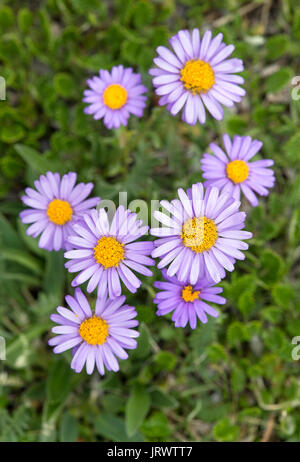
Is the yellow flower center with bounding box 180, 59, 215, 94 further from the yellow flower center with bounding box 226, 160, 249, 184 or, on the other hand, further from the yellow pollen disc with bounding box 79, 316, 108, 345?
the yellow pollen disc with bounding box 79, 316, 108, 345

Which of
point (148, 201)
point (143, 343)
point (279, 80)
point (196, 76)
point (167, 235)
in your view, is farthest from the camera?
point (279, 80)

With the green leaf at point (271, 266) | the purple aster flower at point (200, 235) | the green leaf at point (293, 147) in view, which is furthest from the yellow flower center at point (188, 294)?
the green leaf at point (293, 147)

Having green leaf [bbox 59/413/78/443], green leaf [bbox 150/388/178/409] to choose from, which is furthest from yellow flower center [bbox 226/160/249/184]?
green leaf [bbox 59/413/78/443]

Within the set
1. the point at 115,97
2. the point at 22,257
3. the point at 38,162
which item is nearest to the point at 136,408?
the point at 22,257

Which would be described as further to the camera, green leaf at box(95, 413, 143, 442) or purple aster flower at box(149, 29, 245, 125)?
green leaf at box(95, 413, 143, 442)

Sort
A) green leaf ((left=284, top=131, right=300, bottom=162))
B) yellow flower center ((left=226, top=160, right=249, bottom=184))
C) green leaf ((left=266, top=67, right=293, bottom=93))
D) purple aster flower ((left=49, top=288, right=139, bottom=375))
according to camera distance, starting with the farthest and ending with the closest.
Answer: green leaf ((left=266, top=67, right=293, bottom=93)), green leaf ((left=284, top=131, right=300, bottom=162)), yellow flower center ((left=226, top=160, right=249, bottom=184)), purple aster flower ((left=49, top=288, right=139, bottom=375))

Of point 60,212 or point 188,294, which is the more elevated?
point 60,212

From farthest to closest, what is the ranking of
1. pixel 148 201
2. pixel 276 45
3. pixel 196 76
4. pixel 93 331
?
pixel 276 45, pixel 148 201, pixel 196 76, pixel 93 331

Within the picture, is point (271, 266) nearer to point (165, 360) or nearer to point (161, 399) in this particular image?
point (165, 360)
